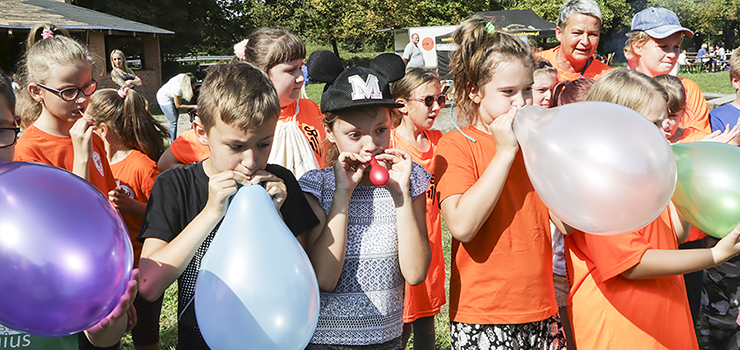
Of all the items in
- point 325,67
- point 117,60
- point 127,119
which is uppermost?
point 325,67

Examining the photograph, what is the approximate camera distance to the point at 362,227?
1941 millimetres

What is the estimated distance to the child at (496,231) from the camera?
1933 millimetres

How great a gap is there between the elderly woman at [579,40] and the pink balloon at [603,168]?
7.26ft

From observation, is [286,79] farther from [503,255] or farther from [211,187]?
[503,255]

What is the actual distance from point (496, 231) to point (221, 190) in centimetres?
101

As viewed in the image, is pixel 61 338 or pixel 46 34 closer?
pixel 61 338

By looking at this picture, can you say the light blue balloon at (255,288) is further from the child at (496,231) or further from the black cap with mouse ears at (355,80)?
the child at (496,231)

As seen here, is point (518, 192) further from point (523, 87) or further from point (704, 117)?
point (704, 117)

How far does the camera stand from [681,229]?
2.20 m

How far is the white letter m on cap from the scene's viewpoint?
188cm

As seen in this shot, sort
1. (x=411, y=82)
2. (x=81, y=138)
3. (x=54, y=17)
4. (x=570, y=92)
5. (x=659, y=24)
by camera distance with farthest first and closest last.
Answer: (x=54, y=17) → (x=659, y=24) → (x=411, y=82) → (x=570, y=92) → (x=81, y=138)

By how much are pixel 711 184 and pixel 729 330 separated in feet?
5.48

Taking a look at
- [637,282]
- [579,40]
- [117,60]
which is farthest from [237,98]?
[117,60]

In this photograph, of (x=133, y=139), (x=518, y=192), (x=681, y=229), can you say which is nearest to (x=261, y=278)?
(x=518, y=192)
